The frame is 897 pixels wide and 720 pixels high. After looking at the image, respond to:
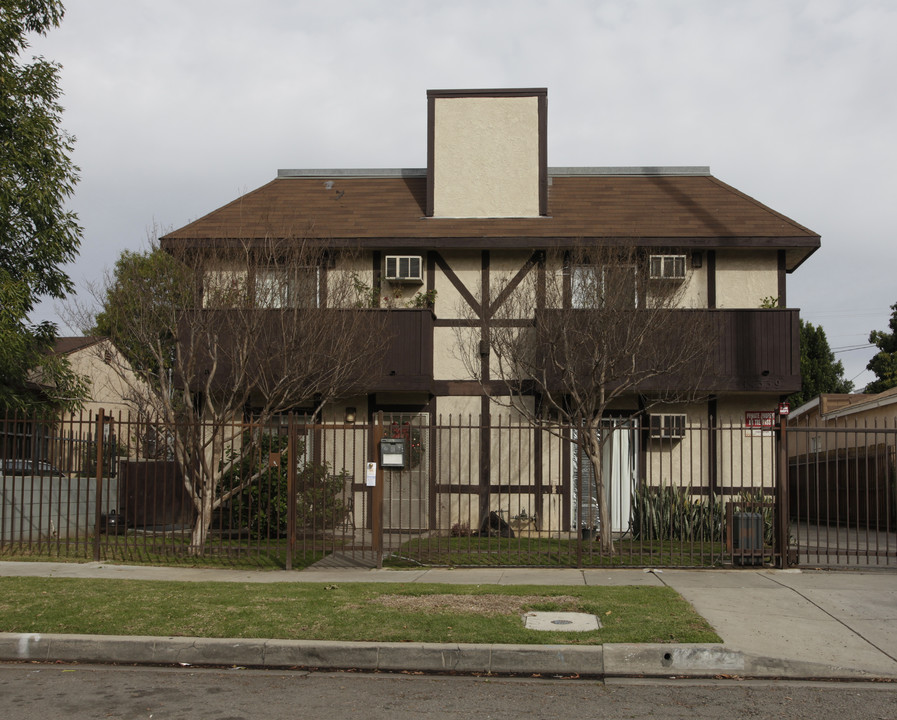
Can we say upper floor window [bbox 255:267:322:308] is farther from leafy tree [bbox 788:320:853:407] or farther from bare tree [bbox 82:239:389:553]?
leafy tree [bbox 788:320:853:407]

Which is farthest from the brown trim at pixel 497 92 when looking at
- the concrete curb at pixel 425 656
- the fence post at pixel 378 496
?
the concrete curb at pixel 425 656

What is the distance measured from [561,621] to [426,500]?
9.71 meters

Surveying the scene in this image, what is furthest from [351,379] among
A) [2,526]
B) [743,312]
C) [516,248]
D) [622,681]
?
[622,681]

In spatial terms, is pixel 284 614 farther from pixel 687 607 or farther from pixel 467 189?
pixel 467 189

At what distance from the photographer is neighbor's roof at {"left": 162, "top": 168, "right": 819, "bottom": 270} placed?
59.5ft

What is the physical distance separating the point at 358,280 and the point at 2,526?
7.95m

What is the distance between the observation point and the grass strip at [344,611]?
8336 millimetres

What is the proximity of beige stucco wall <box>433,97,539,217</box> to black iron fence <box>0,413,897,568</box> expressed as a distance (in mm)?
4721

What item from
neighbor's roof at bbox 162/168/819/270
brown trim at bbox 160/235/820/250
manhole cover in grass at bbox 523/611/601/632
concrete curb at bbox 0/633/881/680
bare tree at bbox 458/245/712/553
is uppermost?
neighbor's roof at bbox 162/168/819/270

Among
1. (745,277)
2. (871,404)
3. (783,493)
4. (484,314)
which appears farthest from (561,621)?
(871,404)

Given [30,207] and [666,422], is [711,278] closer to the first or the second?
[666,422]

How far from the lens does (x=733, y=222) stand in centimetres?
1878

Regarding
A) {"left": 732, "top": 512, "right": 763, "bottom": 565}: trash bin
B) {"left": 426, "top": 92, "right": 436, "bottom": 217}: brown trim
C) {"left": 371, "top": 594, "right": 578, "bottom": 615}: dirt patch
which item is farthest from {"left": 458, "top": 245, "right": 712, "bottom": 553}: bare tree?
{"left": 371, "top": 594, "right": 578, "bottom": 615}: dirt patch

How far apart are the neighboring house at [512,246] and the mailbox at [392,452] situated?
167 inches
